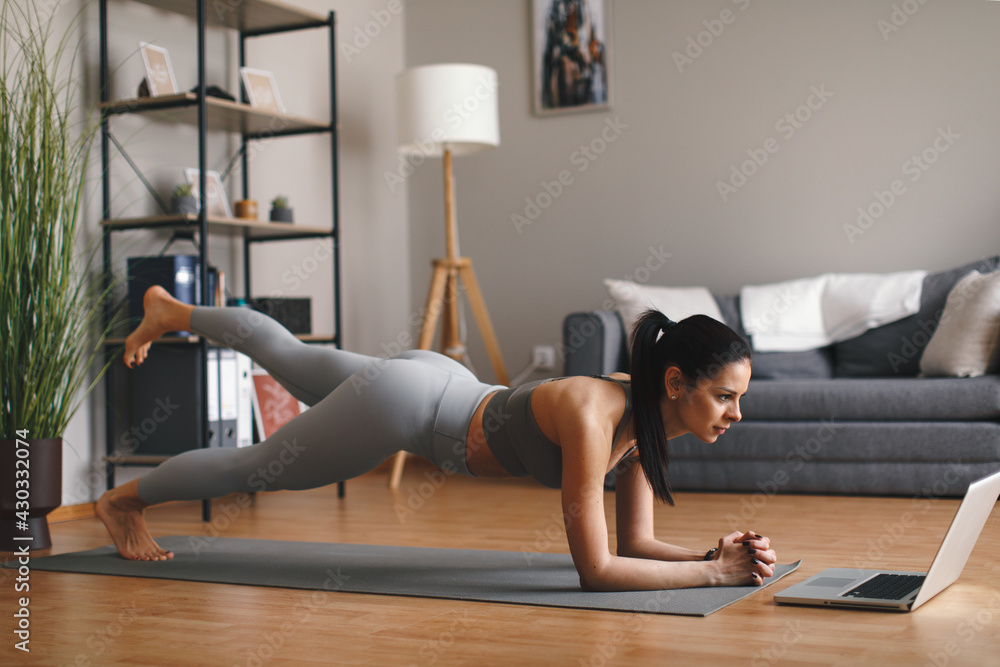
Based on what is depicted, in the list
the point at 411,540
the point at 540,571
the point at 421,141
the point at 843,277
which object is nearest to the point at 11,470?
the point at 411,540

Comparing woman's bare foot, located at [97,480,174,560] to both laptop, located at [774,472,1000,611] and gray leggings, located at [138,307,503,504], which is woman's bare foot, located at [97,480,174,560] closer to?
gray leggings, located at [138,307,503,504]

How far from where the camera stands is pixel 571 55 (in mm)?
4926

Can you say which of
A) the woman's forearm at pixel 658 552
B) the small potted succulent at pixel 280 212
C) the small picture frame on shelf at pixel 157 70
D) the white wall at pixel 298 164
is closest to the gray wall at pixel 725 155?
the white wall at pixel 298 164

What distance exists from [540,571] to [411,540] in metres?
0.66

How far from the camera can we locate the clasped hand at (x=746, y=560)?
2062 mm

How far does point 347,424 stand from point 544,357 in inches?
111

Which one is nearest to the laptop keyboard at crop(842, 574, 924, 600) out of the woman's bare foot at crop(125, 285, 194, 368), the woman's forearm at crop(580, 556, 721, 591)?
the woman's forearm at crop(580, 556, 721, 591)

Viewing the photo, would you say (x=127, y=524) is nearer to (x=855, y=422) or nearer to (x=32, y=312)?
(x=32, y=312)

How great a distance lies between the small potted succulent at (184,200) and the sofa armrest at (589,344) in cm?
145

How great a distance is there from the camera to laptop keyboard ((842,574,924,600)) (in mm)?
2010

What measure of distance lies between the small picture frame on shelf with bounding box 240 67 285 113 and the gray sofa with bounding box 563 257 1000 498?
1475 mm

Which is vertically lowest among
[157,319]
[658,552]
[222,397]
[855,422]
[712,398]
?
[658,552]

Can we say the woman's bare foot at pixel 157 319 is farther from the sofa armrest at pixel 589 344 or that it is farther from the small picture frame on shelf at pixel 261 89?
the sofa armrest at pixel 589 344

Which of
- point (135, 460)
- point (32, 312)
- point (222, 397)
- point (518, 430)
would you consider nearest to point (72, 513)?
point (135, 460)
